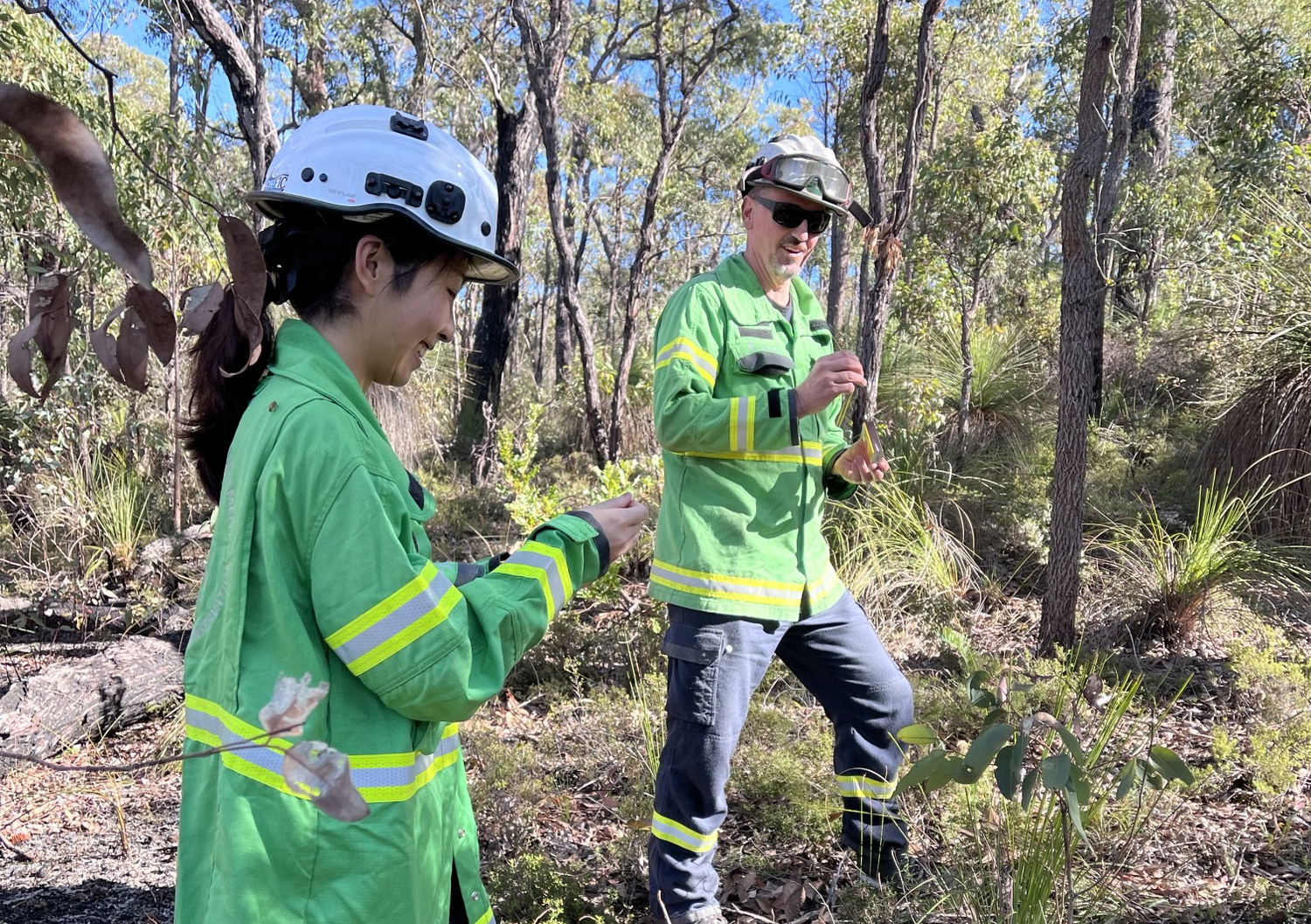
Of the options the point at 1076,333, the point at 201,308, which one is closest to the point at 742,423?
the point at 201,308

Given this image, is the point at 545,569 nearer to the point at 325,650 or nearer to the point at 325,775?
the point at 325,650

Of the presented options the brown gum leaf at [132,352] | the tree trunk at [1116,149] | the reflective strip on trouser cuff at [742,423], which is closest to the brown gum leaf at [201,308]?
the brown gum leaf at [132,352]

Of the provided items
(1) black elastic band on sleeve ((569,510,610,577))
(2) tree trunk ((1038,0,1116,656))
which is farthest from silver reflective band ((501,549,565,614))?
(2) tree trunk ((1038,0,1116,656))

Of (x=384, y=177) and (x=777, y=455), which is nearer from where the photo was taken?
(x=384, y=177)

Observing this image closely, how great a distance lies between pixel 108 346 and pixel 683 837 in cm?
196

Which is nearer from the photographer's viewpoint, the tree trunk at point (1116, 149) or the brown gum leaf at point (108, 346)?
the brown gum leaf at point (108, 346)

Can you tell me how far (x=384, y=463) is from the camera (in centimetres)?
132

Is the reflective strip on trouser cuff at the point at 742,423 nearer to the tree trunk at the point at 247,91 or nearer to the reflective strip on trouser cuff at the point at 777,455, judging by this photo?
the reflective strip on trouser cuff at the point at 777,455

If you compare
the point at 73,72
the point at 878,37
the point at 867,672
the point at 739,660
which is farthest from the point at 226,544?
the point at 73,72

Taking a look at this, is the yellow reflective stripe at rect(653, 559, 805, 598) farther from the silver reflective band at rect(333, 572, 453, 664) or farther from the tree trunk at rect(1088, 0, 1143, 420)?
the tree trunk at rect(1088, 0, 1143, 420)

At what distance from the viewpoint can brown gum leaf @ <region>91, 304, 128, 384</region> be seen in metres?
0.85

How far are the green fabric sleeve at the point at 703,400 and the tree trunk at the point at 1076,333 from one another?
197cm

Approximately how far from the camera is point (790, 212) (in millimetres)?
2688

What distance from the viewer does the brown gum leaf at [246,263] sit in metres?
0.72
